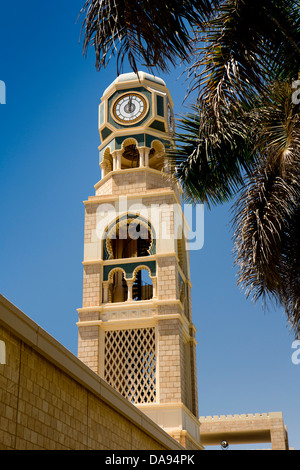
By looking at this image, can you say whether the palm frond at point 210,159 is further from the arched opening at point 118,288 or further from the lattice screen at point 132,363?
the arched opening at point 118,288

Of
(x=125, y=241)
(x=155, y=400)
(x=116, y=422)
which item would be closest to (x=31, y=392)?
(x=116, y=422)

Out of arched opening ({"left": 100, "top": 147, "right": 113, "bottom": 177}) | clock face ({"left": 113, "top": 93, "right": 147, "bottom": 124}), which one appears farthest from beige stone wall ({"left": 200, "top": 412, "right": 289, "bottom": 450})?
clock face ({"left": 113, "top": 93, "right": 147, "bottom": 124})

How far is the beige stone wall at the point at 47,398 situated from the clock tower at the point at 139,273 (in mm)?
17485

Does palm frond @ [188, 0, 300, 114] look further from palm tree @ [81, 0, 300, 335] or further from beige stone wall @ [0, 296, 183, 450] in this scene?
beige stone wall @ [0, 296, 183, 450]

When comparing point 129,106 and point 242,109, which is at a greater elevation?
point 129,106

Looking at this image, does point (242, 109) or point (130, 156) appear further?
point (130, 156)

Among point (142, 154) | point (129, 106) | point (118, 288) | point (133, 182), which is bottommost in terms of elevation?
point (118, 288)

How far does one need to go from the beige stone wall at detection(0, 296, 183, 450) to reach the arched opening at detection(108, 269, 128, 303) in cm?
2090

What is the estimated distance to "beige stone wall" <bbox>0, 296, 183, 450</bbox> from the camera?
901 centimetres

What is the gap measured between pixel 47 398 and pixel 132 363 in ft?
71.1

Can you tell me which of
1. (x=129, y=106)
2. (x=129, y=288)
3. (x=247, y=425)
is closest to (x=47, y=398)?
(x=129, y=288)

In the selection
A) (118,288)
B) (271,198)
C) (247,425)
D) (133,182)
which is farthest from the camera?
(247,425)

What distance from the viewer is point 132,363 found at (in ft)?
104
